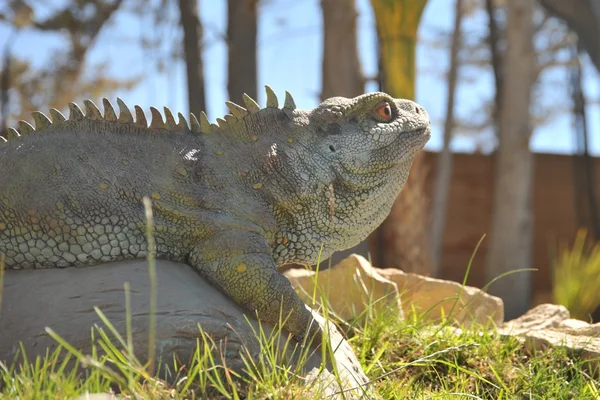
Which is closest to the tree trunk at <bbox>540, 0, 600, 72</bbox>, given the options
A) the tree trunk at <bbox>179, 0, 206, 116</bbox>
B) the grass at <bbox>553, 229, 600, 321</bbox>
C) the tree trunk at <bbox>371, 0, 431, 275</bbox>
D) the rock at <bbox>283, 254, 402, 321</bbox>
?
the tree trunk at <bbox>371, 0, 431, 275</bbox>

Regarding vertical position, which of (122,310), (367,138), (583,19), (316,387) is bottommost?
(316,387)

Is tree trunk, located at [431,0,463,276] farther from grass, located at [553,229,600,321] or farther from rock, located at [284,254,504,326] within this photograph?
rock, located at [284,254,504,326]

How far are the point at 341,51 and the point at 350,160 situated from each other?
695cm

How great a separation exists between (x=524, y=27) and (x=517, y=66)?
630mm

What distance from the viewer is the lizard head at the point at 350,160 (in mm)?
3369

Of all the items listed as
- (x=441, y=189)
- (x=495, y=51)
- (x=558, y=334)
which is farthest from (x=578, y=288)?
(x=495, y=51)

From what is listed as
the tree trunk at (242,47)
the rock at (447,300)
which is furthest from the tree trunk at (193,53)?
the rock at (447,300)

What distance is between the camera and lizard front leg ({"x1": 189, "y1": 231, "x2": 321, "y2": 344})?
10.1 ft

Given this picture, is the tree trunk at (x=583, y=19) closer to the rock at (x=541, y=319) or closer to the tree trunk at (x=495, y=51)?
the tree trunk at (x=495, y=51)

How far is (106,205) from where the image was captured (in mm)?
3135

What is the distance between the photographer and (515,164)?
11266 millimetres

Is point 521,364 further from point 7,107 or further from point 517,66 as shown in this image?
point 7,107

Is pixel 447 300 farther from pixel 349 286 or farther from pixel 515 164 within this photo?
pixel 515 164

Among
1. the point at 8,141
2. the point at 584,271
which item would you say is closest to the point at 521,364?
the point at 8,141
